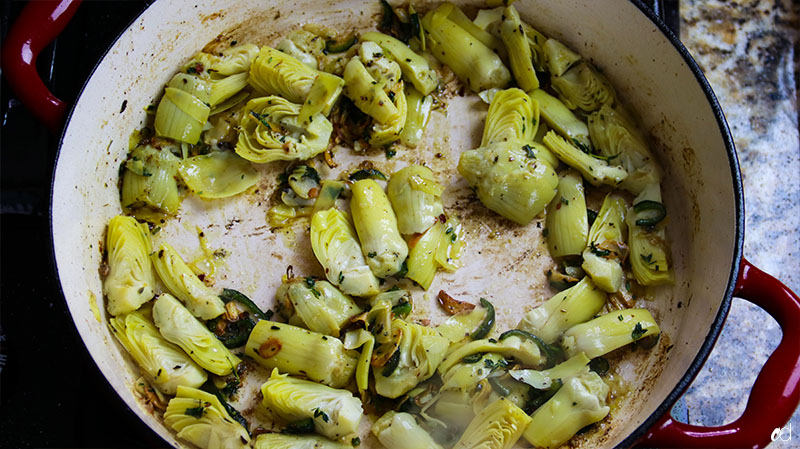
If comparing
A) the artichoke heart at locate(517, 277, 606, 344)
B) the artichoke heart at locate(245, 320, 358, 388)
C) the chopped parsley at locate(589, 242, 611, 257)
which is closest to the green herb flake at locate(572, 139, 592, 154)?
the chopped parsley at locate(589, 242, 611, 257)

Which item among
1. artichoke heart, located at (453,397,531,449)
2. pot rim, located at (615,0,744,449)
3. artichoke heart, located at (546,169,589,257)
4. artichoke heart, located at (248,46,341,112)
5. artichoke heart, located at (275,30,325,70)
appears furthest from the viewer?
artichoke heart, located at (275,30,325,70)

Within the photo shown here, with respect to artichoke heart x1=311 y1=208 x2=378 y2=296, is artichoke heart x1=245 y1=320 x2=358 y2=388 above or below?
below

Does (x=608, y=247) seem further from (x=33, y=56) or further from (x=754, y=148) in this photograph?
(x=33, y=56)

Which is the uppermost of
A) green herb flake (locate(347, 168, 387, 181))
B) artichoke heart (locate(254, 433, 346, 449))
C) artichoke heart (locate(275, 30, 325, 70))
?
artichoke heart (locate(275, 30, 325, 70))

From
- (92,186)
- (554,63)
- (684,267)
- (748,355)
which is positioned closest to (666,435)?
(684,267)

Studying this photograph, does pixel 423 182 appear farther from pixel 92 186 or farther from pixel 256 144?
pixel 92 186

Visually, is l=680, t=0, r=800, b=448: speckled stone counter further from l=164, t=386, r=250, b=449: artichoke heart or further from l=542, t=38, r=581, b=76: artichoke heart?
l=164, t=386, r=250, b=449: artichoke heart
